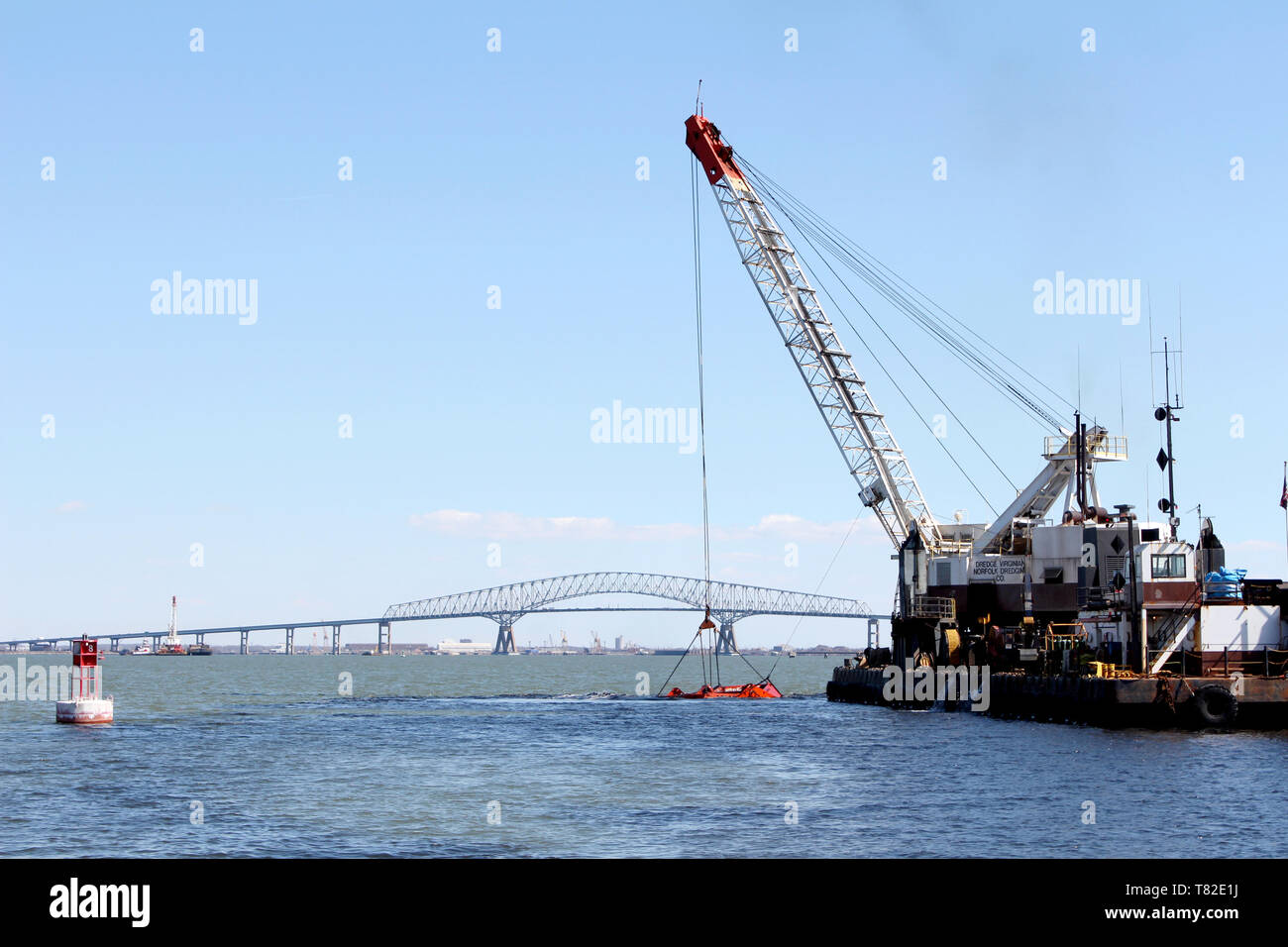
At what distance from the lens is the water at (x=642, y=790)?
3344cm

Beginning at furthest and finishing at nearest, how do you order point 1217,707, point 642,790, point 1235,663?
point 1235,663
point 1217,707
point 642,790

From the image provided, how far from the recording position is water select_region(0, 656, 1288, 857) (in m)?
33.4

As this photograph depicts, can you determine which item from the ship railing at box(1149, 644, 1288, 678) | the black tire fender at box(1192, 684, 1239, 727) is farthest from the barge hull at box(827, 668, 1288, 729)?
the ship railing at box(1149, 644, 1288, 678)

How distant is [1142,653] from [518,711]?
47003 mm

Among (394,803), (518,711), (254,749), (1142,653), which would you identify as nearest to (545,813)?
(394,803)

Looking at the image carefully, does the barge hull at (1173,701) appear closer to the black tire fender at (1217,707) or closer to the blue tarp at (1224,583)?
the black tire fender at (1217,707)

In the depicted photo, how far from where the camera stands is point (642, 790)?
44562 mm

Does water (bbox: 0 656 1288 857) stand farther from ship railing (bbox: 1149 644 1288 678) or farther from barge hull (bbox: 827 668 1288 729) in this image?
ship railing (bbox: 1149 644 1288 678)

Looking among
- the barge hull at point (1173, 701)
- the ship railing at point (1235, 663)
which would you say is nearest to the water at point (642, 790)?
the barge hull at point (1173, 701)

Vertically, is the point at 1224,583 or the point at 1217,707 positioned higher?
the point at 1224,583

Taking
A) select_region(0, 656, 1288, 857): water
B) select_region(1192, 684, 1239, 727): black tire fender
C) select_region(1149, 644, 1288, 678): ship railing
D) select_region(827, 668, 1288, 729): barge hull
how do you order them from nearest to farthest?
1. select_region(0, 656, 1288, 857): water
2. select_region(1192, 684, 1239, 727): black tire fender
3. select_region(827, 668, 1288, 729): barge hull
4. select_region(1149, 644, 1288, 678): ship railing

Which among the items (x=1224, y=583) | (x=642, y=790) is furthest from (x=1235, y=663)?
(x=642, y=790)

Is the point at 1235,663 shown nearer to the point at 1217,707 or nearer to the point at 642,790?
the point at 1217,707
